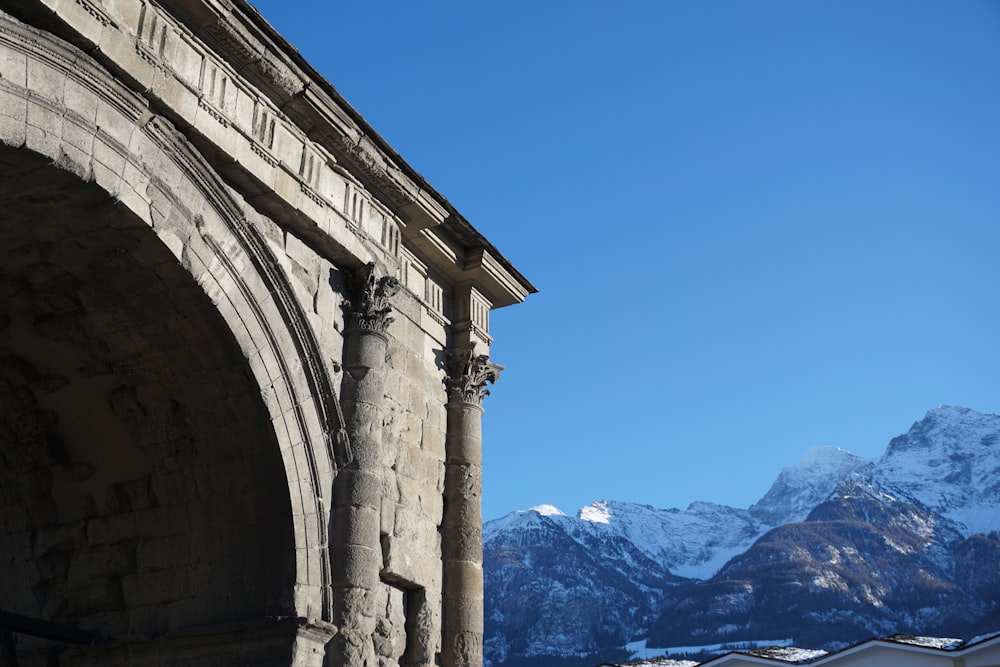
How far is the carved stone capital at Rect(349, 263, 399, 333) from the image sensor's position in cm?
856

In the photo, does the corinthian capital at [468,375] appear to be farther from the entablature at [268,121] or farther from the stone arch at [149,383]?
the stone arch at [149,383]

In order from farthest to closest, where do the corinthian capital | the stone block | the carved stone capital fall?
the corinthian capital < the carved stone capital < the stone block

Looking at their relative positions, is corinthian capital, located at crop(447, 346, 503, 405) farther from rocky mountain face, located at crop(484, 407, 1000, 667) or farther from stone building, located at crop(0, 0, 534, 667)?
rocky mountain face, located at crop(484, 407, 1000, 667)

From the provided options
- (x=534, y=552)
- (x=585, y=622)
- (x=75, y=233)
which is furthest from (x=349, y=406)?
(x=534, y=552)

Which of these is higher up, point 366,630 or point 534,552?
point 534,552

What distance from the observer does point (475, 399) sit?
9.96m

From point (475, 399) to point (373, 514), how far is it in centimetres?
214

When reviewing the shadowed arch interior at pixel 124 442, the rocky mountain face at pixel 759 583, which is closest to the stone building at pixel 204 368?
the shadowed arch interior at pixel 124 442

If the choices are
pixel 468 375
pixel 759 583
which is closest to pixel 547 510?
pixel 759 583

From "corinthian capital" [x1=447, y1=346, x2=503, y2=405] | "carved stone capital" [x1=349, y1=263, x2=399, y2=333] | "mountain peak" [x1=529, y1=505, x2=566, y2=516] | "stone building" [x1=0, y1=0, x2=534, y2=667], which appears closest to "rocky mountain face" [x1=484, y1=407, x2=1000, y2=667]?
"mountain peak" [x1=529, y1=505, x2=566, y2=516]

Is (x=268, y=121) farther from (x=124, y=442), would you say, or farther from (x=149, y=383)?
(x=124, y=442)

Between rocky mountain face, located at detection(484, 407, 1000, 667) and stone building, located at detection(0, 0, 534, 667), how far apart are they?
334ft

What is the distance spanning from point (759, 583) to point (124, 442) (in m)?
125

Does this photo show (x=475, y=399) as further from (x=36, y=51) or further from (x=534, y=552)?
(x=534, y=552)
